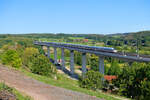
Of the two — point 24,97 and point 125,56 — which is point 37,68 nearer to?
point 125,56

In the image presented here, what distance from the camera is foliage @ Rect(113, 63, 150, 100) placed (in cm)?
2492

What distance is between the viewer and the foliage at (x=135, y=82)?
24.9m

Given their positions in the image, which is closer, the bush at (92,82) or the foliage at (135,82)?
the foliage at (135,82)

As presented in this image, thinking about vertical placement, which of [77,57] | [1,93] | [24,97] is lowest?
[77,57]

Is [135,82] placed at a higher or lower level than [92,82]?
lower

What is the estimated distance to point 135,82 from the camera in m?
27.8

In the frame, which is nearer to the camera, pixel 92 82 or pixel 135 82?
pixel 92 82

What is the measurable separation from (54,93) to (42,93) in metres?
1.00

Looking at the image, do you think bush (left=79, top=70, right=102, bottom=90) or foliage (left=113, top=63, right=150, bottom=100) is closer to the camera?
foliage (left=113, top=63, right=150, bottom=100)

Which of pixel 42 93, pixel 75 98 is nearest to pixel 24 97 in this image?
pixel 42 93

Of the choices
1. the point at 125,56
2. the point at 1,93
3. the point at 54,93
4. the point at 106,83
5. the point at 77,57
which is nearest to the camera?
the point at 1,93

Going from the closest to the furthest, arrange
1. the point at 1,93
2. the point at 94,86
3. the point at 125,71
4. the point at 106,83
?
1. the point at 1,93
2. the point at 94,86
3. the point at 125,71
4. the point at 106,83

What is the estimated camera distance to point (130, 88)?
27812 millimetres

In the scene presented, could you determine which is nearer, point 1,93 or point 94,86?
point 1,93
